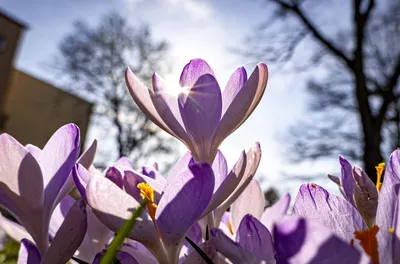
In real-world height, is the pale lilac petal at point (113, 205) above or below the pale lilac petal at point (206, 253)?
above

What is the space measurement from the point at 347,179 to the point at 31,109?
17.1m

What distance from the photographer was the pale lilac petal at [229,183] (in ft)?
0.85

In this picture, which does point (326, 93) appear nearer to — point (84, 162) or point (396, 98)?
point (396, 98)

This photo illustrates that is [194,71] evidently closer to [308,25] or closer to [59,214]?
[59,214]

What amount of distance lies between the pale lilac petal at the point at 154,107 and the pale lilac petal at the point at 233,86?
4 centimetres

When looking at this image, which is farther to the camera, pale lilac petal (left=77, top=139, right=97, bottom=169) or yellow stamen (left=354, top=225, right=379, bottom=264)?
pale lilac petal (left=77, top=139, right=97, bottom=169)

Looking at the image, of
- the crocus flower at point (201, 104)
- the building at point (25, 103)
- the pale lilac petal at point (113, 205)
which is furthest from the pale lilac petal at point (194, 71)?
the building at point (25, 103)

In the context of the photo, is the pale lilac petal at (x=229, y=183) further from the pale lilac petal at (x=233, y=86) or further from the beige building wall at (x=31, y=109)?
the beige building wall at (x=31, y=109)

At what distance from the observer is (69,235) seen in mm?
259

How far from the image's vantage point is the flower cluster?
0.22m

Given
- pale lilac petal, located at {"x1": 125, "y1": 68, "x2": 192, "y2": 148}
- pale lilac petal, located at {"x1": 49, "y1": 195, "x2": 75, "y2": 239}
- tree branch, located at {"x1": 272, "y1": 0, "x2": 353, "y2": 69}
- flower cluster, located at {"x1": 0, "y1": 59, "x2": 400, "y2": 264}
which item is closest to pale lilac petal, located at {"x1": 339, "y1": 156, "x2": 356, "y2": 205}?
flower cluster, located at {"x1": 0, "y1": 59, "x2": 400, "y2": 264}

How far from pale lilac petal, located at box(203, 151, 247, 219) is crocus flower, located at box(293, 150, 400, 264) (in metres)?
0.04

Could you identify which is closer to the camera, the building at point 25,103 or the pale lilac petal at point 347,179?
the pale lilac petal at point 347,179

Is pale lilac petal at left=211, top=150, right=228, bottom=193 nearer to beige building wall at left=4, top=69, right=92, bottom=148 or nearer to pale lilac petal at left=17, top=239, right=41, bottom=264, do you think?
pale lilac petal at left=17, top=239, right=41, bottom=264
